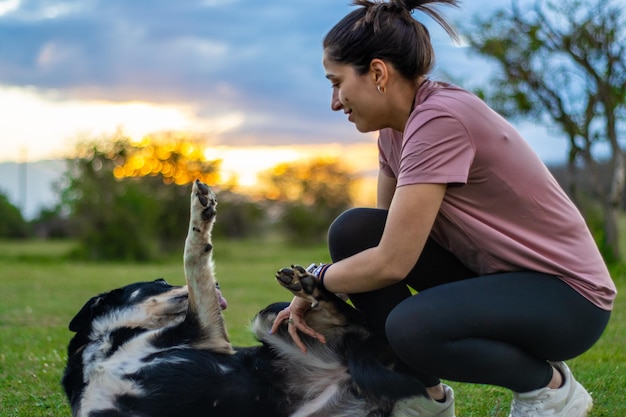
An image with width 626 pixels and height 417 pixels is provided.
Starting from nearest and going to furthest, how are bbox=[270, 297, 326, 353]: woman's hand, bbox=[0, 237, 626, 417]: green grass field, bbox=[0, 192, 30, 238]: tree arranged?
bbox=[270, 297, 326, 353]: woman's hand < bbox=[0, 237, 626, 417]: green grass field < bbox=[0, 192, 30, 238]: tree

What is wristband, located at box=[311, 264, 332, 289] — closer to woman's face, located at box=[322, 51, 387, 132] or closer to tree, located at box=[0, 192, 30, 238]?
woman's face, located at box=[322, 51, 387, 132]

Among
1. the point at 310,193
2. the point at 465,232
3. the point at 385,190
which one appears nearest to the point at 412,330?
the point at 465,232

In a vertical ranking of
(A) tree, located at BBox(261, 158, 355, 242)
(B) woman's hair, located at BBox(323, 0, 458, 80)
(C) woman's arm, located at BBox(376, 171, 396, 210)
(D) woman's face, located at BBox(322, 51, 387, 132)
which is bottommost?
(A) tree, located at BBox(261, 158, 355, 242)

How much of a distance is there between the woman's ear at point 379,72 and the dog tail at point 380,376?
1.02 meters

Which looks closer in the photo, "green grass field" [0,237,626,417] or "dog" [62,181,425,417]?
"dog" [62,181,425,417]

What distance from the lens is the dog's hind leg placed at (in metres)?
3.14

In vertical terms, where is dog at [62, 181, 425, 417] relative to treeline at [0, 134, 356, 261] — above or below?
above

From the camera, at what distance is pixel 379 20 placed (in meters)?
2.53

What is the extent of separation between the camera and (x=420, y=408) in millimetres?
2811

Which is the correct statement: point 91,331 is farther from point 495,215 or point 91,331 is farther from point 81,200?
point 81,200

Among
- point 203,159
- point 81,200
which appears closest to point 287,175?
point 203,159

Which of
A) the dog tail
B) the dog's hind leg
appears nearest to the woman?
the dog tail

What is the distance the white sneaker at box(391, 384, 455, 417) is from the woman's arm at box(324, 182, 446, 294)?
52 centimetres

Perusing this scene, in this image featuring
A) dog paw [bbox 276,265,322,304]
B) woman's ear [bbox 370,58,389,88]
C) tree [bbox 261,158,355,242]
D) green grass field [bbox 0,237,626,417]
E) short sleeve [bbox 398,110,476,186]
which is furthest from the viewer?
tree [bbox 261,158,355,242]
